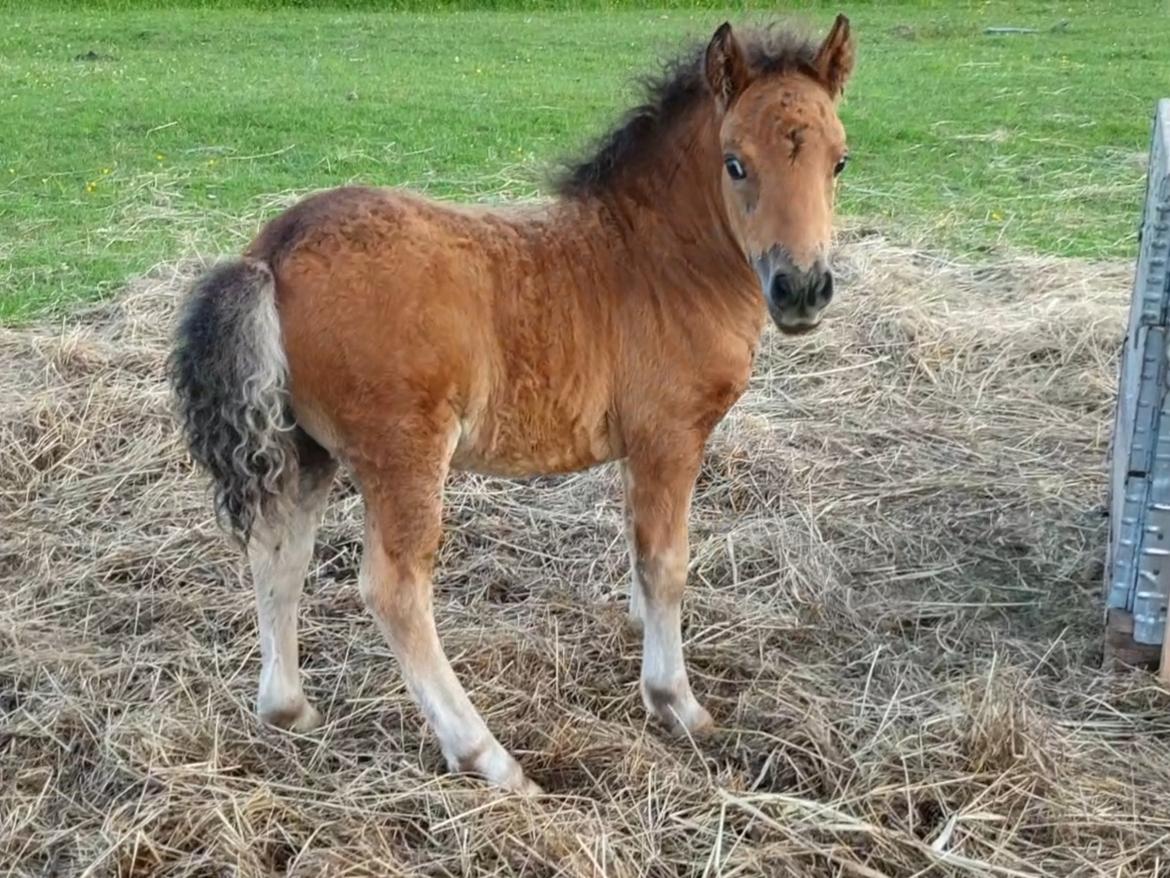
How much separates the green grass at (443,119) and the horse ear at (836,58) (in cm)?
70

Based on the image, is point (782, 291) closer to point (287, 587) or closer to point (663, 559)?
point (663, 559)

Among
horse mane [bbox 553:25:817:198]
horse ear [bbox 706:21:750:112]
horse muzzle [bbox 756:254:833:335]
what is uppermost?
horse ear [bbox 706:21:750:112]

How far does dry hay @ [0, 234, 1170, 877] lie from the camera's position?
277cm

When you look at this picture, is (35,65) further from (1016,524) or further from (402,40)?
(1016,524)

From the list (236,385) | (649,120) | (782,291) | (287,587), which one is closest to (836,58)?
(649,120)

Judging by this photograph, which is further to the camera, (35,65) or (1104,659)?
(35,65)

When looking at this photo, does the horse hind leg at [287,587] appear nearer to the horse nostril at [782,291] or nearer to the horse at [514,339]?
the horse at [514,339]

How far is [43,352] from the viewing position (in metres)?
5.23

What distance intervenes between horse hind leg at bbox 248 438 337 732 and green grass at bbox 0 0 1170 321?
3.73 ft

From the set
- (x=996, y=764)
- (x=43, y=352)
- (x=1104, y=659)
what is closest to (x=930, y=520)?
(x=1104, y=659)

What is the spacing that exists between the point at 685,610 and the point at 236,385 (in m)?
1.59

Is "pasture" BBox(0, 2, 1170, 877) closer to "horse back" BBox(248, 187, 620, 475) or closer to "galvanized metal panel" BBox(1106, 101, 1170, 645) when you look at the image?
"galvanized metal panel" BBox(1106, 101, 1170, 645)

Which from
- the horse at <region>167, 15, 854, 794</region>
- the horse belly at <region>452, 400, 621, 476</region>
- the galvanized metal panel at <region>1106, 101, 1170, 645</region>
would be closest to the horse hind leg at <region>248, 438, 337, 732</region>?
the horse at <region>167, 15, 854, 794</region>

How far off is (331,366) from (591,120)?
710cm
